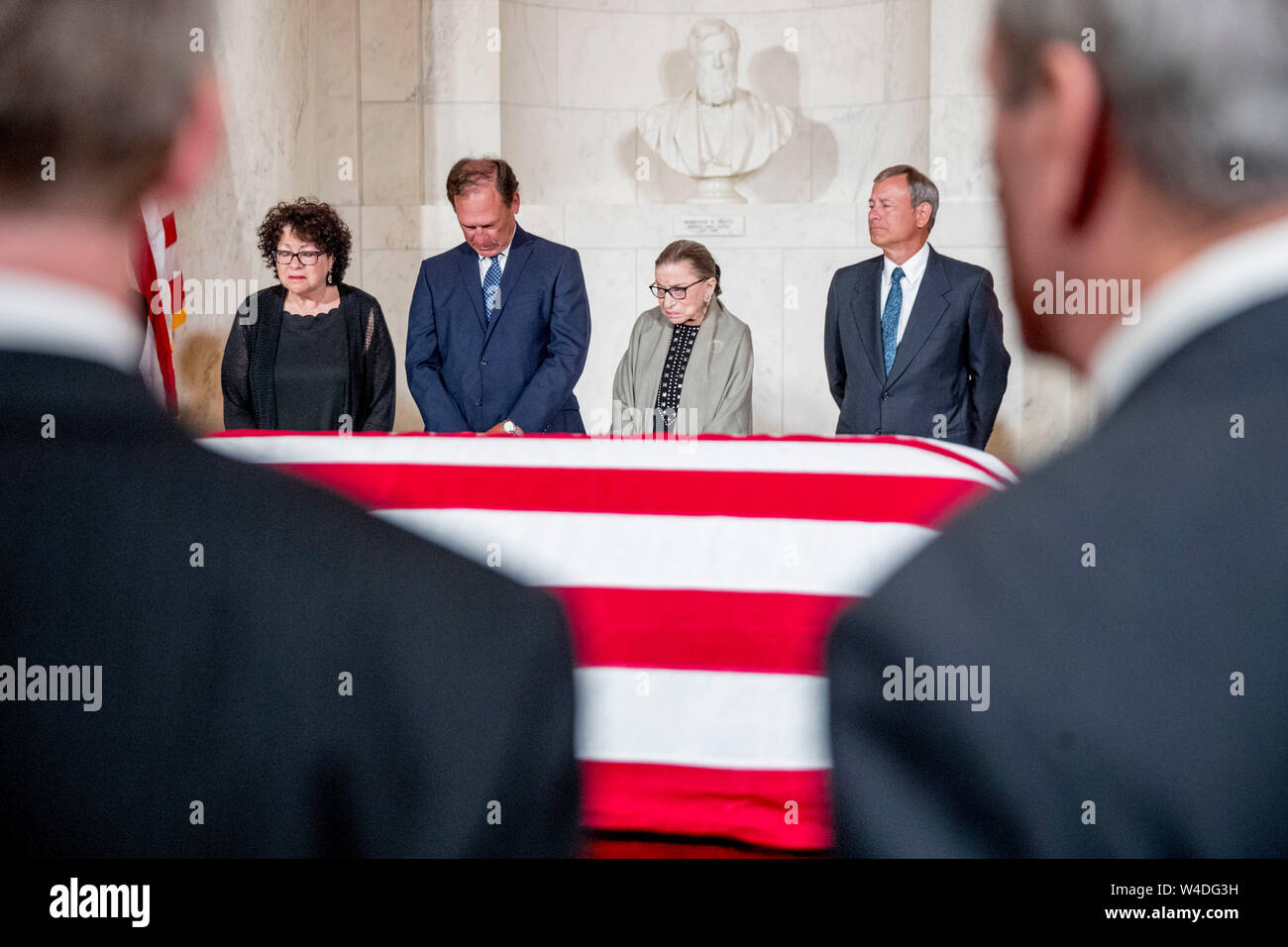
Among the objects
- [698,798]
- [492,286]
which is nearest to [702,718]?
[698,798]

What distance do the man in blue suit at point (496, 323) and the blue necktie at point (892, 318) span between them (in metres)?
0.83

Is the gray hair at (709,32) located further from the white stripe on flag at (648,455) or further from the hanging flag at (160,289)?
the white stripe on flag at (648,455)

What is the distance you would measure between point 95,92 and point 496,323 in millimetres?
2661

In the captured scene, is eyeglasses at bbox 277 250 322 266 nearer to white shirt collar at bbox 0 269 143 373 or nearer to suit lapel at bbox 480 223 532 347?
suit lapel at bbox 480 223 532 347

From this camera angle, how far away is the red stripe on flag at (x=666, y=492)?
5.12 ft

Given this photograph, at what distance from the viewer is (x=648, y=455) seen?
1668 mm

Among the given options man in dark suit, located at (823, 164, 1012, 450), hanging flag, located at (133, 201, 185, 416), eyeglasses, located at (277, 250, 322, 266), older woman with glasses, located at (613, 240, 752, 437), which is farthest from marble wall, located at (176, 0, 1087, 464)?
older woman with glasses, located at (613, 240, 752, 437)

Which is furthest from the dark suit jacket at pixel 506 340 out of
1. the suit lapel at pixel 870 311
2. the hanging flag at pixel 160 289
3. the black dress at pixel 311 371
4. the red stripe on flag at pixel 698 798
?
the red stripe on flag at pixel 698 798

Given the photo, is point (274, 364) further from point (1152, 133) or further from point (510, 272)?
point (1152, 133)
